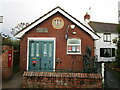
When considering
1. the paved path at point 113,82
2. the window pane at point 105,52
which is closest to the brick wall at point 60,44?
the paved path at point 113,82

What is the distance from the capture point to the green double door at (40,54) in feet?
28.1

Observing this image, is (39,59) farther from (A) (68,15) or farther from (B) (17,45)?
(B) (17,45)

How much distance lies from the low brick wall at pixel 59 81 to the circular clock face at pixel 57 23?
449 cm

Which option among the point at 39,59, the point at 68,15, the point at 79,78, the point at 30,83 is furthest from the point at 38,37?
the point at 79,78

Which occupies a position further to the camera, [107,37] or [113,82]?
[107,37]

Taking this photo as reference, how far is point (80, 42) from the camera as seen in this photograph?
8836 millimetres

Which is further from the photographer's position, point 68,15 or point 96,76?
point 68,15

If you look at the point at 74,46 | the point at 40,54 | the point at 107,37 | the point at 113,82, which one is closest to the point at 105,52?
the point at 107,37

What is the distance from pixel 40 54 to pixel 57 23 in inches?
114

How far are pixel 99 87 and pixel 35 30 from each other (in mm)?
6189

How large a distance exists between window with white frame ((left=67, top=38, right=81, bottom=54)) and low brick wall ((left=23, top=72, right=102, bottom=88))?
337cm

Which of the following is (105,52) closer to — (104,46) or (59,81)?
(104,46)

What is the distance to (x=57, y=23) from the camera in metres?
8.84

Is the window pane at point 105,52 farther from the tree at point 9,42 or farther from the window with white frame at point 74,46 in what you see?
the tree at point 9,42
